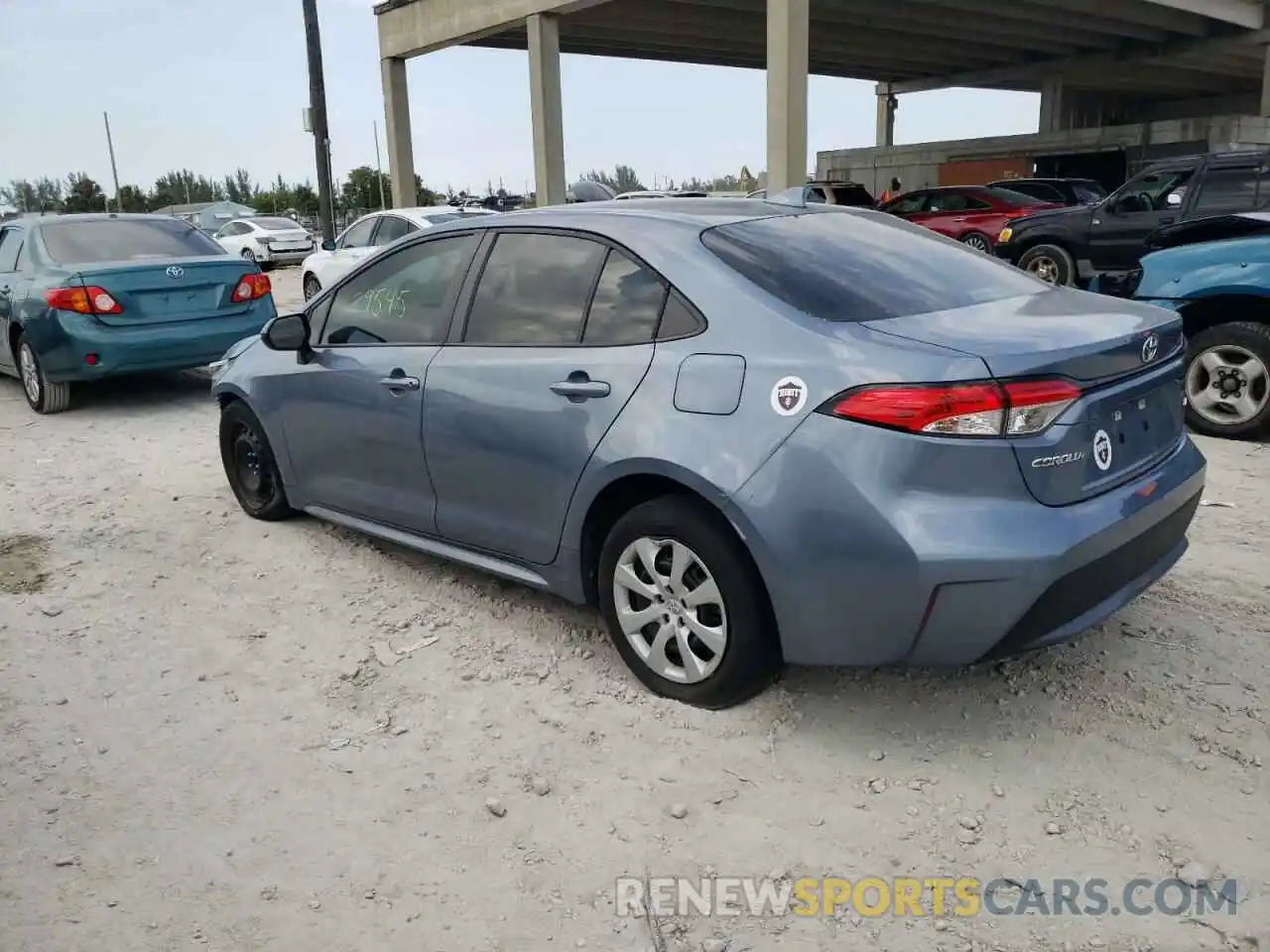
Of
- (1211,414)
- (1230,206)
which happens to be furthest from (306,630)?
(1230,206)

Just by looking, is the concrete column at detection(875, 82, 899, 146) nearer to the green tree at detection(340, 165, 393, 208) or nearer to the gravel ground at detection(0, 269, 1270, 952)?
the green tree at detection(340, 165, 393, 208)

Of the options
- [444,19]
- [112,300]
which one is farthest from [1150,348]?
[444,19]

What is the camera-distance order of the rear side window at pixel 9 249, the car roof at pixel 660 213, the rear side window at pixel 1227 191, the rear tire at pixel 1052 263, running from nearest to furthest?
the car roof at pixel 660 213
the rear side window at pixel 9 249
the rear side window at pixel 1227 191
the rear tire at pixel 1052 263

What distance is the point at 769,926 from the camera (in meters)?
2.43

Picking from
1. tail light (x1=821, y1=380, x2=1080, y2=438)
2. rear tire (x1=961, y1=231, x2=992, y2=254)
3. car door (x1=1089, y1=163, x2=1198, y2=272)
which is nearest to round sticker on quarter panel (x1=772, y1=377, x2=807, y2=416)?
tail light (x1=821, y1=380, x2=1080, y2=438)

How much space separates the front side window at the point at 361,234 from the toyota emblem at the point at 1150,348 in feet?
40.2

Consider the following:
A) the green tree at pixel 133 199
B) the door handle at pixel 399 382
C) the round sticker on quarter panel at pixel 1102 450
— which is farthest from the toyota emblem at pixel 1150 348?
the green tree at pixel 133 199

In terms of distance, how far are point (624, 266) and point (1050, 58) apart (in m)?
34.2

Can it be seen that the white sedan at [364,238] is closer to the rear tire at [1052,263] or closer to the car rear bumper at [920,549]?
the rear tire at [1052,263]

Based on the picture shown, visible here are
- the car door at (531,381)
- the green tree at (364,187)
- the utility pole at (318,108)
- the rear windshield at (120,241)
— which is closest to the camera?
the car door at (531,381)

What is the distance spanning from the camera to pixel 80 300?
7625mm

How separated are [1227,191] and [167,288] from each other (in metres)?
8.77

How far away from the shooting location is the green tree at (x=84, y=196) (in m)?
67.6

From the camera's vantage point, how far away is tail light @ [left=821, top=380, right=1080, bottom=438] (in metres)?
2.70
